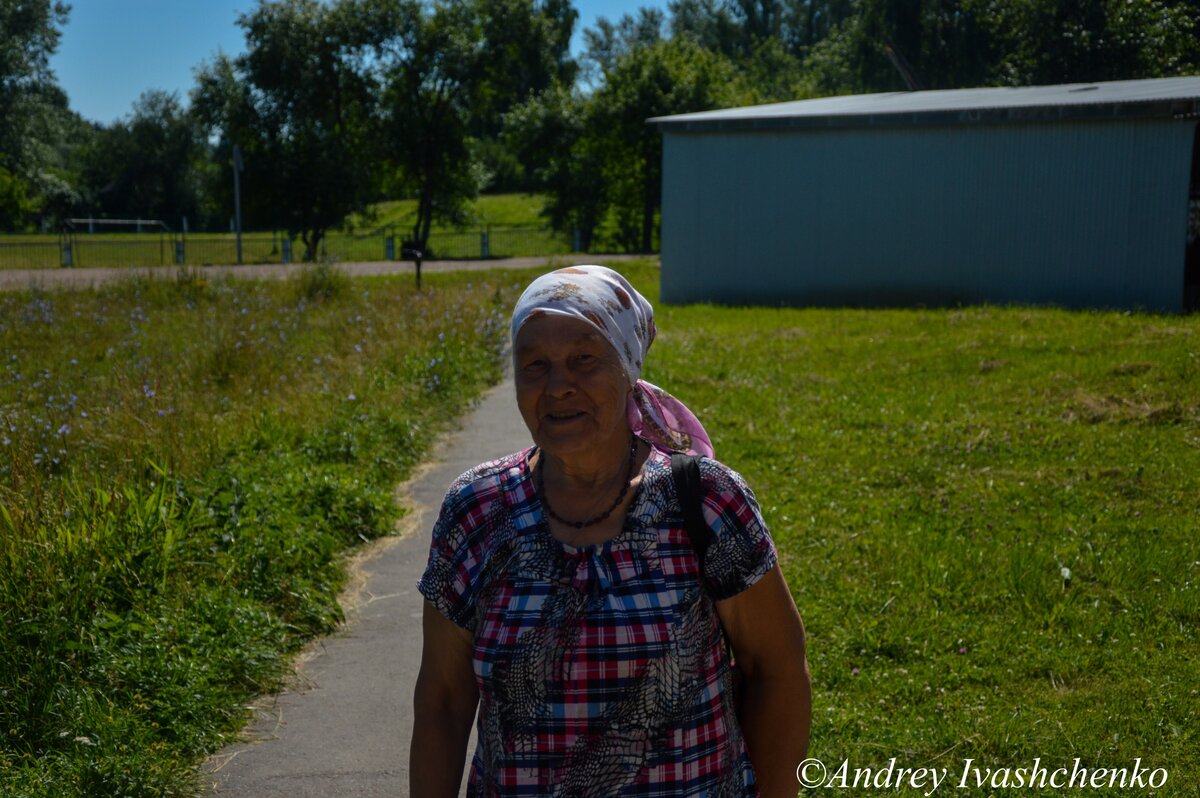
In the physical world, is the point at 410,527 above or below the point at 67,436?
below

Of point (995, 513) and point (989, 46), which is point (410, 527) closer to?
point (995, 513)

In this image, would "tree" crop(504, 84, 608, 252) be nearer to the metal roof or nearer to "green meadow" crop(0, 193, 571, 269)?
"green meadow" crop(0, 193, 571, 269)

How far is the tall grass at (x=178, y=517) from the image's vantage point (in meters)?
4.19

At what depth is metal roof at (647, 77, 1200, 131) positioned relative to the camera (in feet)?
57.8

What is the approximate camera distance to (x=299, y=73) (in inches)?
1581

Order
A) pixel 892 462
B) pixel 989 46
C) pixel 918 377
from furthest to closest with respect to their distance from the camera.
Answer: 1. pixel 989 46
2. pixel 918 377
3. pixel 892 462

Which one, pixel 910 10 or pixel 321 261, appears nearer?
pixel 321 261

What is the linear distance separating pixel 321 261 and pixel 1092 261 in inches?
497

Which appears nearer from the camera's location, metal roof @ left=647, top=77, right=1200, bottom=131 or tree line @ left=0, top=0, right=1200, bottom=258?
metal roof @ left=647, top=77, right=1200, bottom=131

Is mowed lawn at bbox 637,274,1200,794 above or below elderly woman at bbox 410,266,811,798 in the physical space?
below

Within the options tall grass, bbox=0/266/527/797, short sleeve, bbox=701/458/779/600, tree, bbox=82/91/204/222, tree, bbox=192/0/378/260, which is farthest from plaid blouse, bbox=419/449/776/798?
tree, bbox=82/91/204/222

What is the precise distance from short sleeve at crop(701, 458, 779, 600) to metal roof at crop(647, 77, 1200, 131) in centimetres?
1742

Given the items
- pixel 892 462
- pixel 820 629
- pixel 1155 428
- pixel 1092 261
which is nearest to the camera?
pixel 820 629

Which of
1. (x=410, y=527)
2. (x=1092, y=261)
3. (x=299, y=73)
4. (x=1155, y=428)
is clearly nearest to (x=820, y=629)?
(x=410, y=527)
